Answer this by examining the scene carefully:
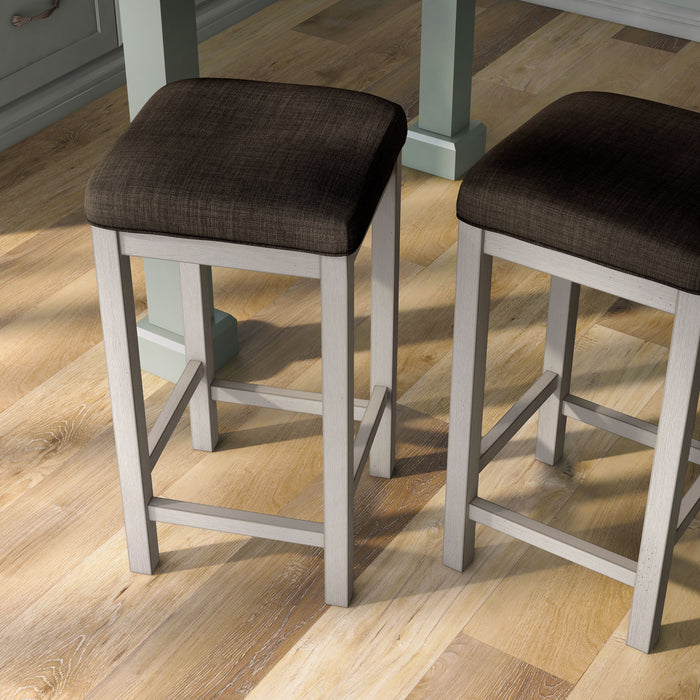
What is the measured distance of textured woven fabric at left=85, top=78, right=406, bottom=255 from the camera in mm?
1200

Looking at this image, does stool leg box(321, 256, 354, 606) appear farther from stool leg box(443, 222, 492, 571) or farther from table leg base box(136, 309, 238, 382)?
table leg base box(136, 309, 238, 382)

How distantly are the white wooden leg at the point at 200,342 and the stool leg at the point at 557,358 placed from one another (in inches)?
21.1

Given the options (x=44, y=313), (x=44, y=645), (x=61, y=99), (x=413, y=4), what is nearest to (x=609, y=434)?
(x=44, y=645)

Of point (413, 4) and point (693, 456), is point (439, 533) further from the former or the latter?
point (413, 4)

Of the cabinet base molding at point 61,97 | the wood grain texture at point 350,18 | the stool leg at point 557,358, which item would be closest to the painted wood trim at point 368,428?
the stool leg at point 557,358

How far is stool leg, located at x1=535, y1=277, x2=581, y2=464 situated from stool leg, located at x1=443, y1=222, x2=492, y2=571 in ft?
0.86

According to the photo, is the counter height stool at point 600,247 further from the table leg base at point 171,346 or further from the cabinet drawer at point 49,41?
the cabinet drawer at point 49,41

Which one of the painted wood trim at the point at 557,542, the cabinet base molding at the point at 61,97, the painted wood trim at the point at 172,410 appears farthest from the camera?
the cabinet base molding at the point at 61,97

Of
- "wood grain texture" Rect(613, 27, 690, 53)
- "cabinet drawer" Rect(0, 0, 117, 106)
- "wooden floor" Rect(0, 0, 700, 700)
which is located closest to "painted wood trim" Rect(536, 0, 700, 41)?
"wood grain texture" Rect(613, 27, 690, 53)

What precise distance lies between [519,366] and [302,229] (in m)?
0.89

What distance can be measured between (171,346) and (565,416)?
70cm

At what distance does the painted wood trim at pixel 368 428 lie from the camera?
1529mm

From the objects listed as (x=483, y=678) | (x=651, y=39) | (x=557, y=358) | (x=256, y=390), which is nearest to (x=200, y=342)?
(x=256, y=390)

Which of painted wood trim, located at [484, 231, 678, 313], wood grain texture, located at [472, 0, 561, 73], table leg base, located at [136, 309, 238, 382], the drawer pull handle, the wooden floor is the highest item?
painted wood trim, located at [484, 231, 678, 313]
